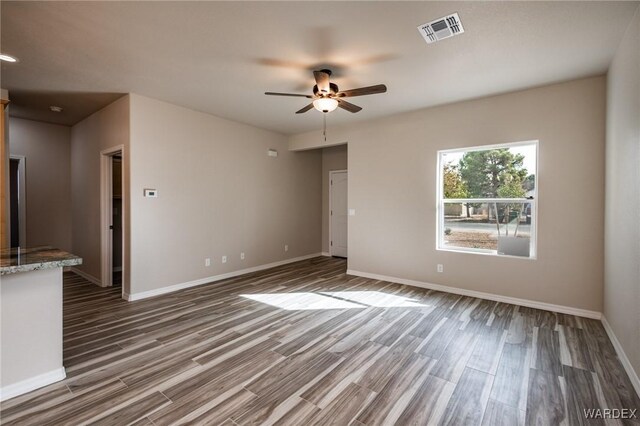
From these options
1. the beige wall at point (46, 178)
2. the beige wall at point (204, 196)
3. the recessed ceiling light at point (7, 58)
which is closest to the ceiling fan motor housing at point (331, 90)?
the beige wall at point (204, 196)

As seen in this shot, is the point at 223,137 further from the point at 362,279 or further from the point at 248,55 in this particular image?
the point at 362,279

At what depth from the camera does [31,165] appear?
5.21 metres

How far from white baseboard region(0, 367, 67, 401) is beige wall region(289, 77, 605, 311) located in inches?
162

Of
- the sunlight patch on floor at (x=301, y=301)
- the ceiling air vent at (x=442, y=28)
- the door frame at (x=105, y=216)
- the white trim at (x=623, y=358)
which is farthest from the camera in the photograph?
the door frame at (x=105, y=216)

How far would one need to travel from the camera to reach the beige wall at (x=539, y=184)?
11.0 feet

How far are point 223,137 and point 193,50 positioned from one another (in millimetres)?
2362

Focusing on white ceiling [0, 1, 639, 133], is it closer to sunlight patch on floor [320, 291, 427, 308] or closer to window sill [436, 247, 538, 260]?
window sill [436, 247, 538, 260]

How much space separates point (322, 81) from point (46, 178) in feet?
18.6

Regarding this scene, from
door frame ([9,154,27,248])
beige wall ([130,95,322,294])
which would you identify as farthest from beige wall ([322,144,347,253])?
door frame ([9,154,27,248])

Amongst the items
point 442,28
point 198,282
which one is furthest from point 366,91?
point 198,282

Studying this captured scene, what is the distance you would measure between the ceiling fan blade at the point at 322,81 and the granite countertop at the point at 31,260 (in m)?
2.65

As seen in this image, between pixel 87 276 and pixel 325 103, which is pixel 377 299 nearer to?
pixel 325 103

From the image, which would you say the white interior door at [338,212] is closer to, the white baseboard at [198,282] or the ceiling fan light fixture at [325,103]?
the white baseboard at [198,282]

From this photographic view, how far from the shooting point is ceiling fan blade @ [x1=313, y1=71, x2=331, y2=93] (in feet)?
9.87
